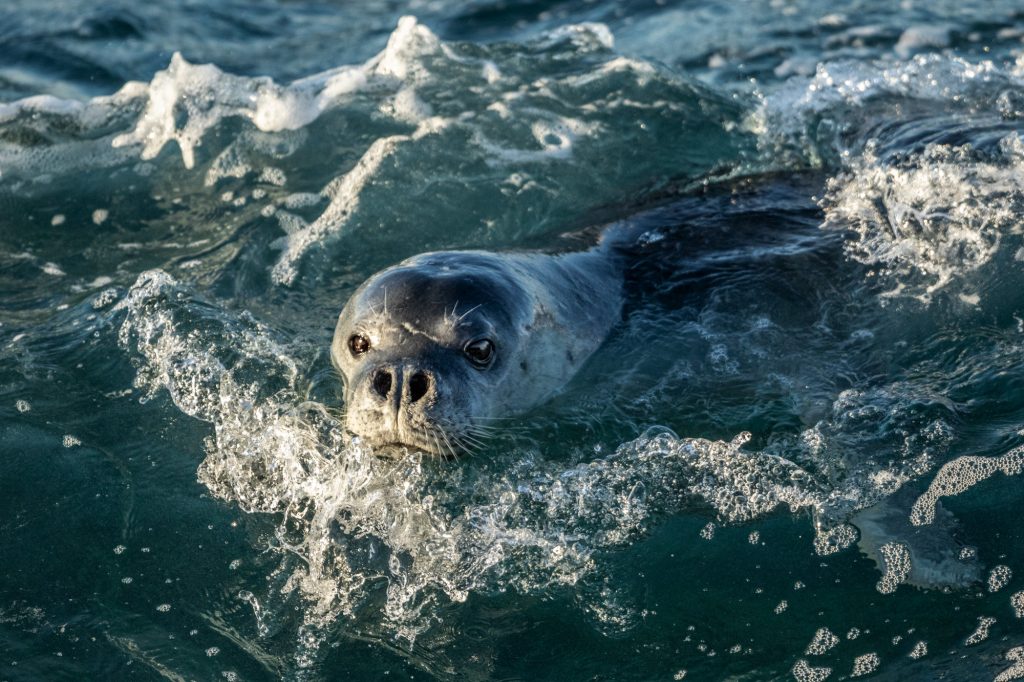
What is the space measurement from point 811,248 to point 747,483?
1558 mm

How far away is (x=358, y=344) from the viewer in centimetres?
468

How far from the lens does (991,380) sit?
5004mm

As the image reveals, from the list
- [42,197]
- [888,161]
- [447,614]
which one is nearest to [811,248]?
[888,161]

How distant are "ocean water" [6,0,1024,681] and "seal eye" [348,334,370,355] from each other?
313 millimetres

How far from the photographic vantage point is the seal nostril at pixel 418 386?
4.27 meters

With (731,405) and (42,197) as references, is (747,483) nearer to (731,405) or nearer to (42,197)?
(731,405)

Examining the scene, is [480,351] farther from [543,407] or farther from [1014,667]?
[1014,667]

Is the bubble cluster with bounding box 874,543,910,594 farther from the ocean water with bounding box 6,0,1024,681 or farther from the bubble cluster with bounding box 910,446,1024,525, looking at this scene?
the bubble cluster with bounding box 910,446,1024,525

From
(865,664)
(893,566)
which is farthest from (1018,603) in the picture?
(865,664)

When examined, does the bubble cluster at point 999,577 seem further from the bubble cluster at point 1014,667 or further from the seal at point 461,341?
the seal at point 461,341

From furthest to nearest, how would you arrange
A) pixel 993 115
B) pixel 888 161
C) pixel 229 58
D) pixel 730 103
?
pixel 229 58, pixel 730 103, pixel 993 115, pixel 888 161

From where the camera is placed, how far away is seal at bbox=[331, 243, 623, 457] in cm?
426

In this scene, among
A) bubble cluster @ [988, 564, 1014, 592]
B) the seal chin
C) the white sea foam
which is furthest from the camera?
the white sea foam

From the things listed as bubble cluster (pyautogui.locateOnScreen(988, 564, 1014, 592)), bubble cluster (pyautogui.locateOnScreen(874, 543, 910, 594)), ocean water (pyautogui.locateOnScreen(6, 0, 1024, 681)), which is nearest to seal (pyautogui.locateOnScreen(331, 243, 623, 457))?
ocean water (pyautogui.locateOnScreen(6, 0, 1024, 681))
